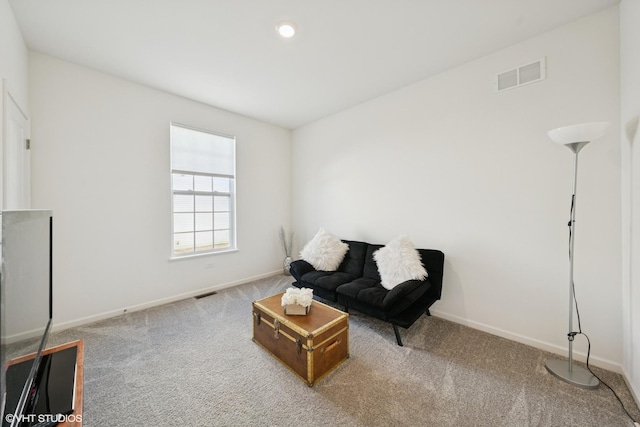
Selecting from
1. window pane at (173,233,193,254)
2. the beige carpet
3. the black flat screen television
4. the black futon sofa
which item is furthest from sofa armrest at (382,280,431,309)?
window pane at (173,233,193,254)

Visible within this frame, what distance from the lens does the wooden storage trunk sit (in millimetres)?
1796

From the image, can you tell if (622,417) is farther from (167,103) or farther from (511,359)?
(167,103)

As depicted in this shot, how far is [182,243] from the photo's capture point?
3502 millimetres

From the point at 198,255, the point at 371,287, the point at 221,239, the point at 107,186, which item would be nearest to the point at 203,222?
the point at 221,239

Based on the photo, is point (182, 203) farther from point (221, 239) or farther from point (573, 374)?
point (573, 374)

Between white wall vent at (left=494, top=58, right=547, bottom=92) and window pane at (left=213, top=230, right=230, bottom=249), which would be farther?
window pane at (left=213, top=230, right=230, bottom=249)

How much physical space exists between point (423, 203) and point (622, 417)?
6.99 ft

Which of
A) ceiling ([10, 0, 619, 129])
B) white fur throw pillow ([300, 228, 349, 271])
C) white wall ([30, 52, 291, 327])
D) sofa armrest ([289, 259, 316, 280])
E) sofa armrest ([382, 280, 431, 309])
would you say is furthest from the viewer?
white fur throw pillow ([300, 228, 349, 271])

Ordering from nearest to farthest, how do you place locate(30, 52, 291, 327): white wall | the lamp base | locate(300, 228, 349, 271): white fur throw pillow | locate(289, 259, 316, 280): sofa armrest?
the lamp base
locate(30, 52, 291, 327): white wall
locate(289, 259, 316, 280): sofa armrest
locate(300, 228, 349, 271): white fur throw pillow

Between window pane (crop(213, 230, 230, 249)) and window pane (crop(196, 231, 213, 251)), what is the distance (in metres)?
0.06

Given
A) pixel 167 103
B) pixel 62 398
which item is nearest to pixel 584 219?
pixel 62 398

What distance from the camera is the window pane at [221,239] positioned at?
387 cm

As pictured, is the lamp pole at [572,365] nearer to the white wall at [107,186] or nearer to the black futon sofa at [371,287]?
the black futon sofa at [371,287]

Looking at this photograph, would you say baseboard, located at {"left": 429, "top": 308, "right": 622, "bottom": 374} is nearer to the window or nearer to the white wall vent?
the white wall vent
